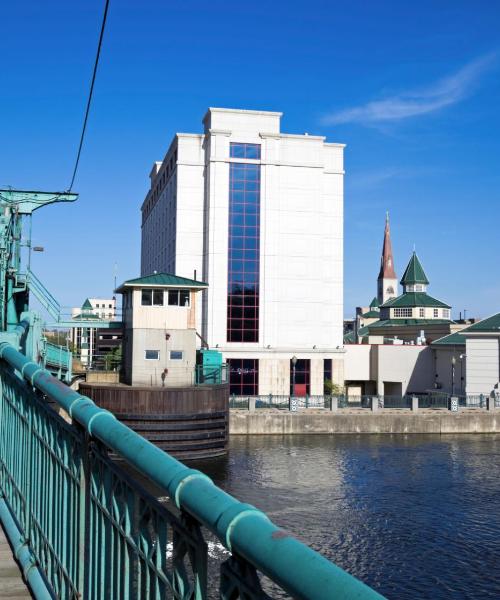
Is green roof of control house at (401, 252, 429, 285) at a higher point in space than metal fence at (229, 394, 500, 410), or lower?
higher

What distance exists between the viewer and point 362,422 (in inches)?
1724

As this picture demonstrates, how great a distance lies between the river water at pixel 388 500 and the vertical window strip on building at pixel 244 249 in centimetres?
1605

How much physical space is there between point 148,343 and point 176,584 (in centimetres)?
3516

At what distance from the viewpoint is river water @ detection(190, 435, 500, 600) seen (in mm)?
18391

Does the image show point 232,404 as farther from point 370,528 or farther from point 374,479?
point 370,528

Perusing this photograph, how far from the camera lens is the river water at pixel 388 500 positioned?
1839 cm

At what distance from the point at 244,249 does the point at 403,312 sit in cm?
4086

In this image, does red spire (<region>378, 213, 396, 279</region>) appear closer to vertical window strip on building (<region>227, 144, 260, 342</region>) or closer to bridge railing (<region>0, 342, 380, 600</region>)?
vertical window strip on building (<region>227, 144, 260, 342</region>)

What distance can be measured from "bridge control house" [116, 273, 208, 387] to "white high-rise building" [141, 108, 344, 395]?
1593 cm

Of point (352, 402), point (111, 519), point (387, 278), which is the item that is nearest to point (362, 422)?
point (352, 402)

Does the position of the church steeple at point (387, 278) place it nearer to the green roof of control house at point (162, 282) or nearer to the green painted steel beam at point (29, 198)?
the green roof of control house at point (162, 282)

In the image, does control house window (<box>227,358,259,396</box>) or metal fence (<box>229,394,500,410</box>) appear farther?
control house window (<box>227,358,259,396</box>)

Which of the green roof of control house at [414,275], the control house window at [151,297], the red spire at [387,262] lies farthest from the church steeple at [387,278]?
the control house window at [151,297]

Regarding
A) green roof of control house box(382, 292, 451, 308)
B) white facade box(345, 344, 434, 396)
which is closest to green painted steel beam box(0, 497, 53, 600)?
white facade box(345, 344, 434, 396)
